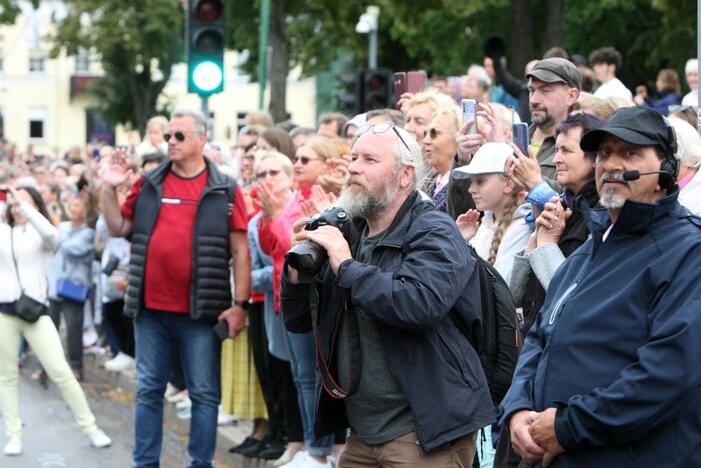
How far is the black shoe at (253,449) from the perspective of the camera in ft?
31.8

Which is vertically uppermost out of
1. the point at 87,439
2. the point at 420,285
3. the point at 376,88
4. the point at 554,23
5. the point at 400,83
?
the point at 554,23

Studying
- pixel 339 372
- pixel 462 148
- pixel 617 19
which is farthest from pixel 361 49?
pixel 339 372

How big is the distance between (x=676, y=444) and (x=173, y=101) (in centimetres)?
5106

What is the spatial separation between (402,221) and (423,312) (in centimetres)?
49

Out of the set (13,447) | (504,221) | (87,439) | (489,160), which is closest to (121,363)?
(87,439)

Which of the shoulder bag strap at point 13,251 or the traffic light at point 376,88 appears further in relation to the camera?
the traffic light at point 376,88

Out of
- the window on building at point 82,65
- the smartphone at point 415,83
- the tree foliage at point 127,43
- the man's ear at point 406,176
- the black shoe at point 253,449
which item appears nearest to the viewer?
the man's ear at point 406,176

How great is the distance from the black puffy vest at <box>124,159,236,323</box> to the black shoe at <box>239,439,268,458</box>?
1.51 m

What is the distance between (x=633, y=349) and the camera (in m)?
4.25

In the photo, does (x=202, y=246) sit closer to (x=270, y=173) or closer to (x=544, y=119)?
(x=270, y=173)

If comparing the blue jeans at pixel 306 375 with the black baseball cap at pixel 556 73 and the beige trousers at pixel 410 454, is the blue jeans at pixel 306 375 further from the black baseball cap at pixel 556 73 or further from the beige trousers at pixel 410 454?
the beige trousers at pixel 410 454

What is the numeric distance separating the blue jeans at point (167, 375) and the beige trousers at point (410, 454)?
3.28 m

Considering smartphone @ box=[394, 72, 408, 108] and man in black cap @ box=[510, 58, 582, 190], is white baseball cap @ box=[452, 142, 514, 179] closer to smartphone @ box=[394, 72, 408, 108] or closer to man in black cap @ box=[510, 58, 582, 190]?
man in black cap @ box=[510, 58, 582, 190]

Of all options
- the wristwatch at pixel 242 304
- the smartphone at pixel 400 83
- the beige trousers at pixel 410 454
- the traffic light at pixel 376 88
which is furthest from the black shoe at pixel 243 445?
the traffic light at pixel 376 88
